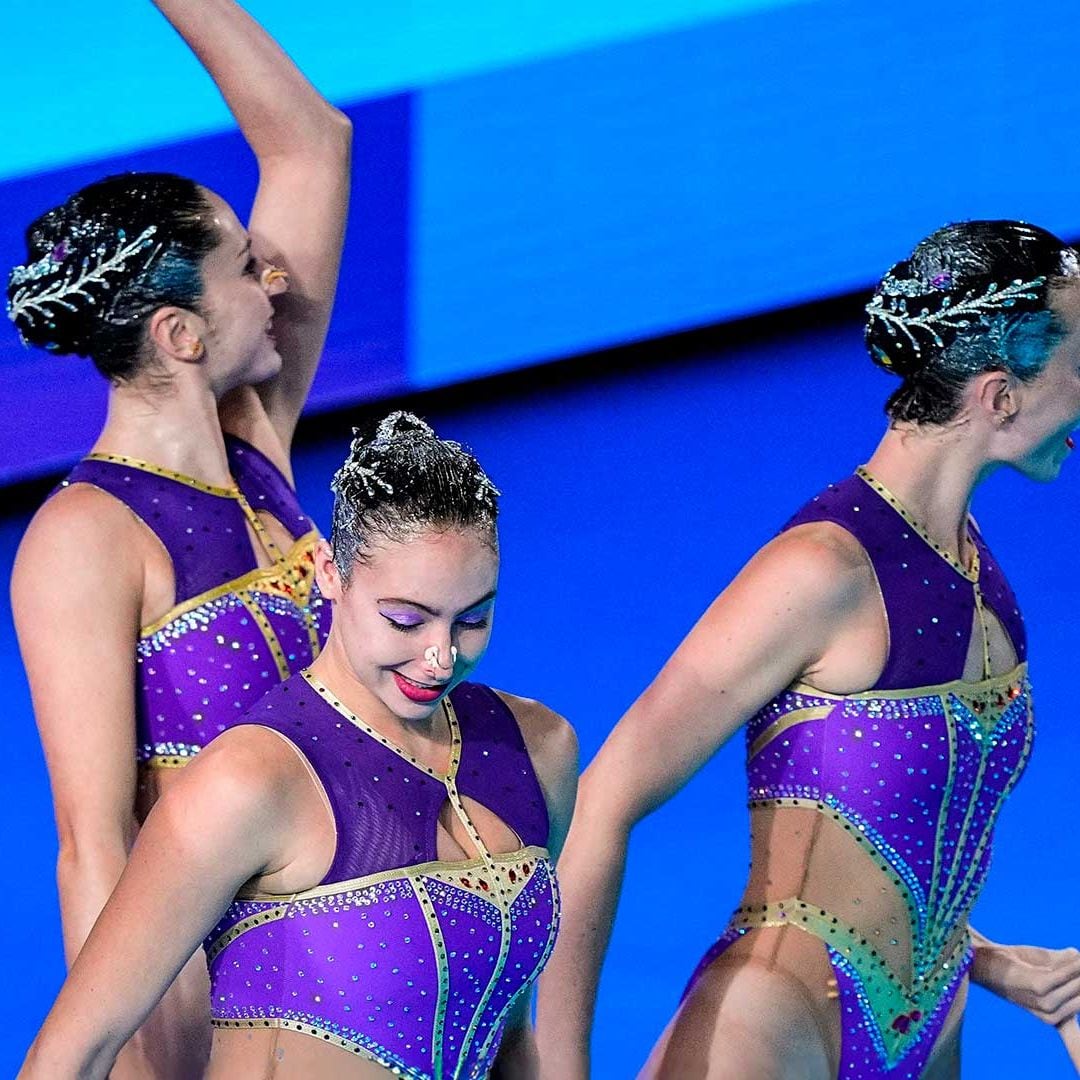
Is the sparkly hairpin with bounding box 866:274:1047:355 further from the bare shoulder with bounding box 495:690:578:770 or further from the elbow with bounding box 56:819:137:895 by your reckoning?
the elbow with bounding box 56:819:137:895

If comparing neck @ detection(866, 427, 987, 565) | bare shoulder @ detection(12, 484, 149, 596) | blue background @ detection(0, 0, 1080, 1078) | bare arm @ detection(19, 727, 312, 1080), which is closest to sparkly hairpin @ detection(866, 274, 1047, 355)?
neck @ detection(866, 427, 987, 565)

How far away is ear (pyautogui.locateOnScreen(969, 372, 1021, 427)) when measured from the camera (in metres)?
→ 2.80

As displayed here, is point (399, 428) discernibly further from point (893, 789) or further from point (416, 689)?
point (893, 789)

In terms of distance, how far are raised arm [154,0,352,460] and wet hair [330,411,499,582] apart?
97cm

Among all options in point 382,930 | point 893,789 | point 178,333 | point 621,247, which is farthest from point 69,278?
point 621,247

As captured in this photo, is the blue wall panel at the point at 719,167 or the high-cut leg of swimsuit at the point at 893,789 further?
the blue wall panel at the point at 719,167

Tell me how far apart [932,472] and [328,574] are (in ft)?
2.96

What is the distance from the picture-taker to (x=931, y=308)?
283 cm

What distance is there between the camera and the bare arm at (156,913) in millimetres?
2080

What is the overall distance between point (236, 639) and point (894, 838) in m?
0.85

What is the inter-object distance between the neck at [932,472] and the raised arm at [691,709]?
0.14m

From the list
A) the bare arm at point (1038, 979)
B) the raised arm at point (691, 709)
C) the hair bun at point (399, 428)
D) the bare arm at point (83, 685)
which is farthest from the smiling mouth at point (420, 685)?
the bare arm at point (1038, 979)

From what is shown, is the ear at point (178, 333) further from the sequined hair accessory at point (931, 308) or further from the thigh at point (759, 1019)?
the thigh at point (759, 1019)

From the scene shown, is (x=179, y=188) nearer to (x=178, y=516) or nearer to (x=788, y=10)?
(x=178, y=516)
